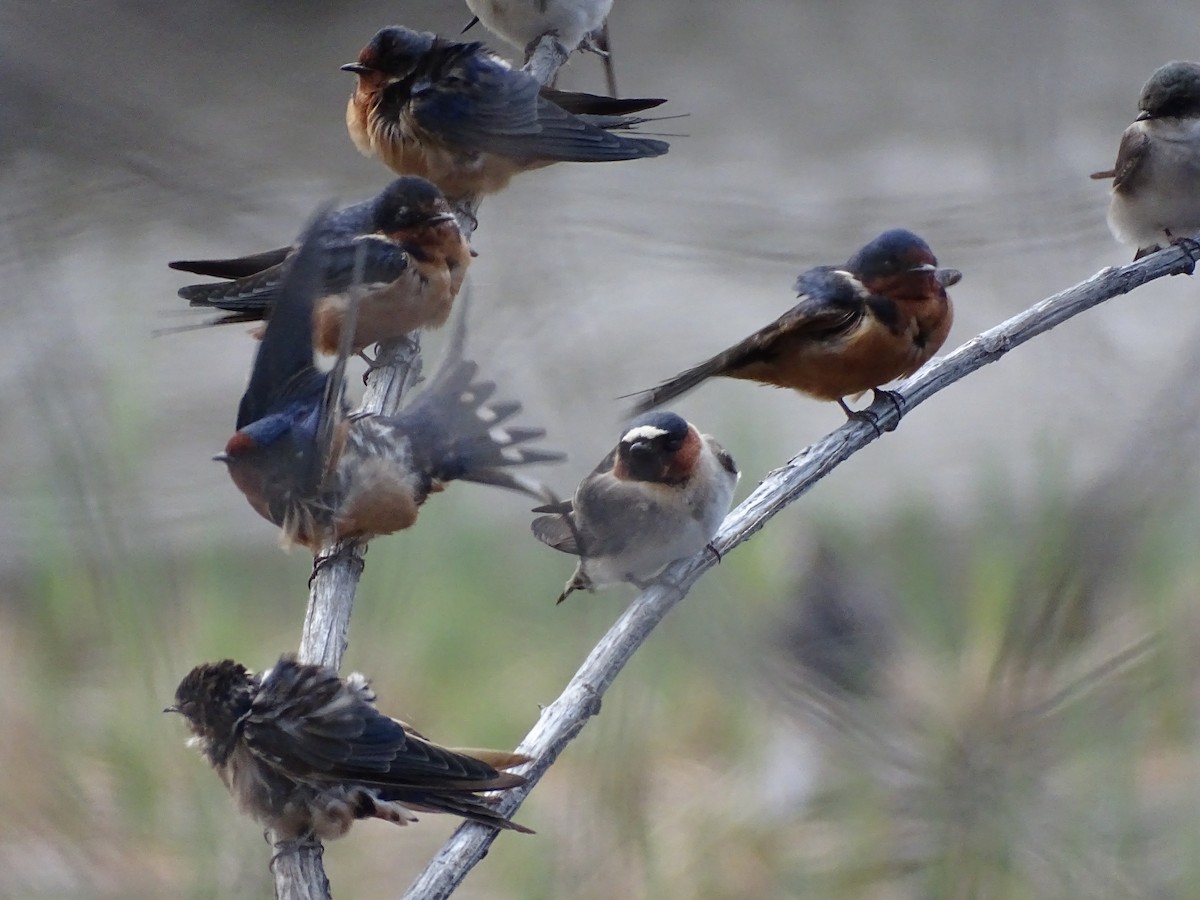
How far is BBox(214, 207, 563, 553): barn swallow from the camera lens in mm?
2041

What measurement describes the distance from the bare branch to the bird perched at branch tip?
4.38 feet

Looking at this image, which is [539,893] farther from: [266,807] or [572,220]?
[572,220]

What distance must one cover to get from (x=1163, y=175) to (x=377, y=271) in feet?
5.06

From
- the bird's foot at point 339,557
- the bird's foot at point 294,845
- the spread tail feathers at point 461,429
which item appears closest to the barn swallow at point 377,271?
the spread tail feathers at point 461,429

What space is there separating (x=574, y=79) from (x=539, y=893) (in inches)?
115

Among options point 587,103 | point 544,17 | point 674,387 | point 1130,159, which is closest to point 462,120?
point 587,103

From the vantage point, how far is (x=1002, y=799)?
2004 mm

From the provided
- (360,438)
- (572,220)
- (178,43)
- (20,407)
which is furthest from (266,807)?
(20,407)

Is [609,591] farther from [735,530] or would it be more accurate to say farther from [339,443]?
[339,443]

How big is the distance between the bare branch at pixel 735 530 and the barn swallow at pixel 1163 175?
8.8 inches

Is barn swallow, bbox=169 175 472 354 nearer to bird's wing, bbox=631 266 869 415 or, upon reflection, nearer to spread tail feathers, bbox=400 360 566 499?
spread tail feathers, bbox=400 360 566 499

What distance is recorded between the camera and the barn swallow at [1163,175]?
2.65 meters

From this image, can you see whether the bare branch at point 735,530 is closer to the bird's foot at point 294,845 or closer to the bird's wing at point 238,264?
the bird's foot at point 294,845

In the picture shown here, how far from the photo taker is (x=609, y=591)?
5.65ft
